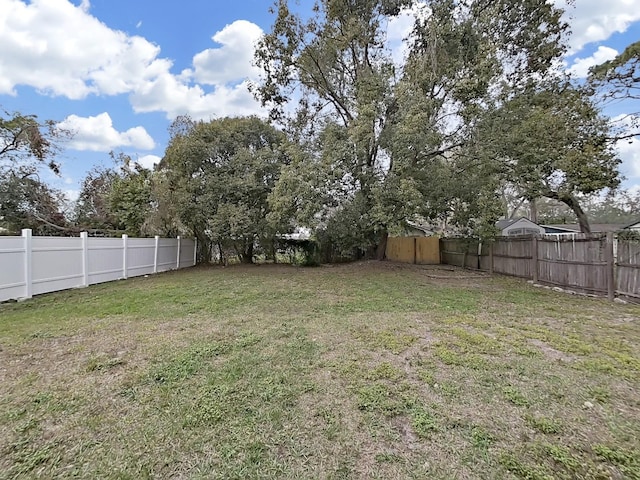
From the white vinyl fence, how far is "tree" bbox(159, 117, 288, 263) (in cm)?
190

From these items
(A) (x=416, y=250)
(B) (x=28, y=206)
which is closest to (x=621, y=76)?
(A) (x=416, y=250)

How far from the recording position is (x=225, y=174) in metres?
12.2

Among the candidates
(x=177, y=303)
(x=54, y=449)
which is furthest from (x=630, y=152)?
(x=54, y=449)

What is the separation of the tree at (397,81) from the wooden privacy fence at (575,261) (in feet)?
6.84

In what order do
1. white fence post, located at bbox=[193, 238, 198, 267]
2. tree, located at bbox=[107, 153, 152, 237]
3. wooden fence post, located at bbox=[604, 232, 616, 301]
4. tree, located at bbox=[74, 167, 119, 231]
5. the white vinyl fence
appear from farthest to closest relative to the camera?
white fence post, located at bbox=[193, 238, 198, 267], tree, located at bbox=[74, 167, 119, 231], tree, located at bbox=[107, 153, 152, 237], wooden fence post, located at bbox=[604, 232, 616, 301], the white vinyl fence

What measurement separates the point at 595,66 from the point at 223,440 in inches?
452

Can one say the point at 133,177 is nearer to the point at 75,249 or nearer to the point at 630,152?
the point at 75,249

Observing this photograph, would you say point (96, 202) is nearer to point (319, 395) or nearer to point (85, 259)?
point (85, 259)

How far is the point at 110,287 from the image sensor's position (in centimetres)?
818

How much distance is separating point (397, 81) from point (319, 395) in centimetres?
953

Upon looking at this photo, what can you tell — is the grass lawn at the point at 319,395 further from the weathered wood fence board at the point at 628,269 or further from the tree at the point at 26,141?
the tree at the point at 26,141

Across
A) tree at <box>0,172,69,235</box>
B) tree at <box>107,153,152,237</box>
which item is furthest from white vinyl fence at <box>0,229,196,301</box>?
tree at <box>0,172,69,235</box>

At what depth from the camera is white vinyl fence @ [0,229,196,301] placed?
6.38 metres

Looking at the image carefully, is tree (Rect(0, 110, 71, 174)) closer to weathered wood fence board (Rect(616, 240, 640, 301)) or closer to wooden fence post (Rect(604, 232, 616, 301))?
wooden fence post (Rect(604, 232, 616, 301))
